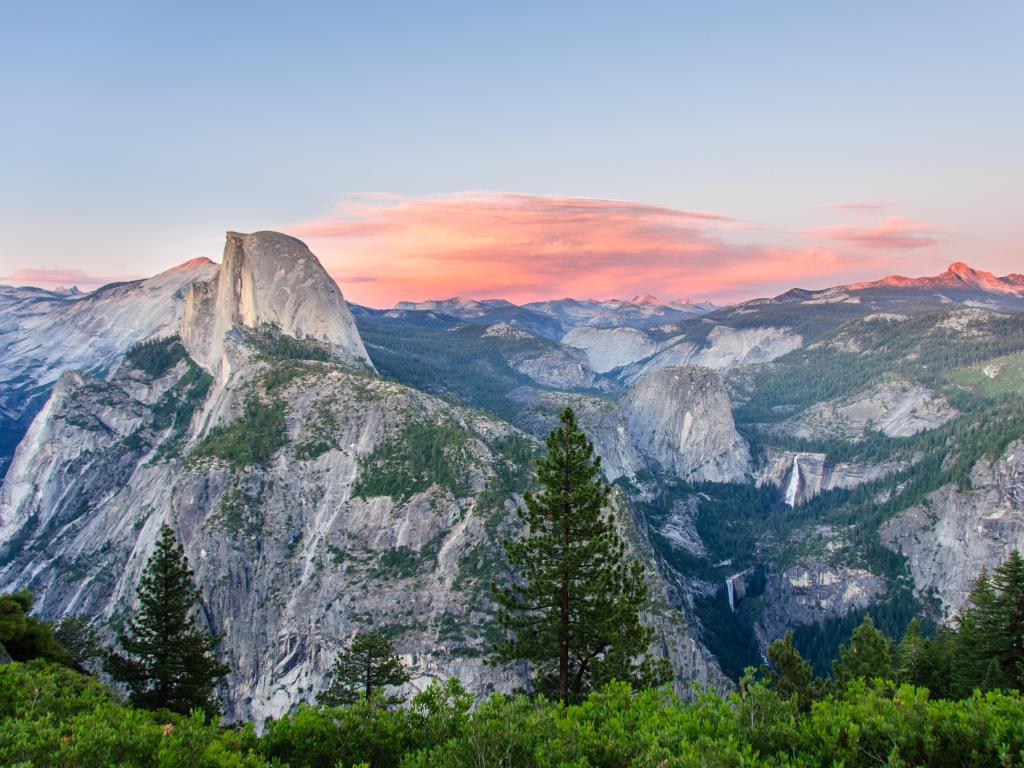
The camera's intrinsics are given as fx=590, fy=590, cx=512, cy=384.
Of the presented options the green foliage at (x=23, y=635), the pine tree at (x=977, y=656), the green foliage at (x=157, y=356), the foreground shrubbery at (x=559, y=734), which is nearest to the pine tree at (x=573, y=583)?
the foreground shrubbery at (x=559, y=734)

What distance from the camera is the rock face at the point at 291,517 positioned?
7694 cm

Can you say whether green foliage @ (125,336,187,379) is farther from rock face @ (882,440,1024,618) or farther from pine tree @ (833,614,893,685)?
rock face @ (882,440,1024,618)

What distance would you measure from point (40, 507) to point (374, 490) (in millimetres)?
90747

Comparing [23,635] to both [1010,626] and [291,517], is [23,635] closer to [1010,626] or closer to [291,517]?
[1010,626]

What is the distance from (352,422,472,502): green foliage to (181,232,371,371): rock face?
5513 cm

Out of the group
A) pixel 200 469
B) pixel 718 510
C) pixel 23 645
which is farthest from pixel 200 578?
pixel 718 510

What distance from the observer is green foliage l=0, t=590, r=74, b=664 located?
26969mm

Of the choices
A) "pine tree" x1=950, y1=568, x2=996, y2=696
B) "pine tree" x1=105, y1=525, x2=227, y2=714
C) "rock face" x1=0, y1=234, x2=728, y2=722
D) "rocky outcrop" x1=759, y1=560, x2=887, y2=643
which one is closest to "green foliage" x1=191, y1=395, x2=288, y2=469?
"rock face" x1=0, y1=234, x2=728, y2=722

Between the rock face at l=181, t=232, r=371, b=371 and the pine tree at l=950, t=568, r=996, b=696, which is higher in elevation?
the rock face at l=181, t=232, r=371, b=371

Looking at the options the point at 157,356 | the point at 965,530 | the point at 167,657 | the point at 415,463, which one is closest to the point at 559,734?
the point at 167,657

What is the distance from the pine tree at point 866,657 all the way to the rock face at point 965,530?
9869 cm

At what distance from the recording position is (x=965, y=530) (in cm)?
13288

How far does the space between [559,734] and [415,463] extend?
8350cm

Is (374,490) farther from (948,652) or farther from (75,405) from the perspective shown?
(75,405)
